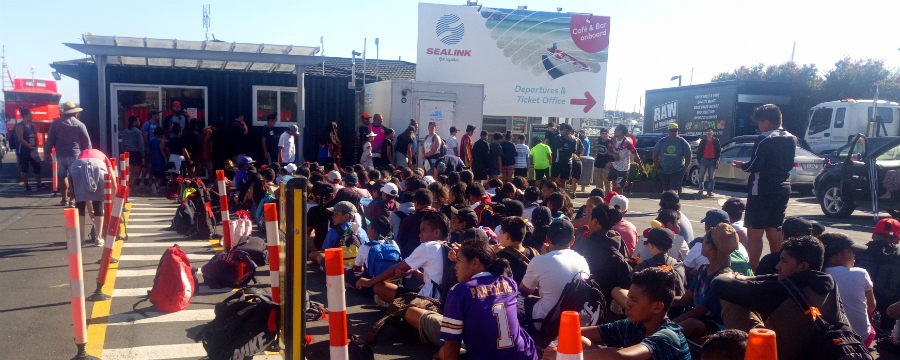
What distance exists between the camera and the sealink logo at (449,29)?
752 inches

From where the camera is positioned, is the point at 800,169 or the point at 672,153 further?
the point at 800,169

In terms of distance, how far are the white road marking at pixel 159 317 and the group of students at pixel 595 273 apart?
4.77ft

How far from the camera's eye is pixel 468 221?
6.17 meters

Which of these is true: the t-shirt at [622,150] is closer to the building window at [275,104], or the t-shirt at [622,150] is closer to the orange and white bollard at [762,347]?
the building window at [275,104]

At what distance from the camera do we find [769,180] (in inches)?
263

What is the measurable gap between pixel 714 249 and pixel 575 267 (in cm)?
107

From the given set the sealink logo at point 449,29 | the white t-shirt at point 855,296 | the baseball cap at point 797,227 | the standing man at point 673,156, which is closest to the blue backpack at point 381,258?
the baseball cap at point 797,227

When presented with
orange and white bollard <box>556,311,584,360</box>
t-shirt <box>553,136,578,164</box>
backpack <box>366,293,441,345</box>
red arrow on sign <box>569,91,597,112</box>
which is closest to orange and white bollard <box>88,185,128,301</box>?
backpack <box>366,293,441,345</box>

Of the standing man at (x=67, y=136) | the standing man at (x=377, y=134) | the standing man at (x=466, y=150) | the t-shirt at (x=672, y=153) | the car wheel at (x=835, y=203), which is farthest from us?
the standing man at (x=466, y=150)

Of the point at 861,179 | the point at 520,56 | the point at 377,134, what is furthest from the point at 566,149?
the point at 520,56

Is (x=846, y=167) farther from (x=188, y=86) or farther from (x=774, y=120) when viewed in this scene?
(x=188, y=86)

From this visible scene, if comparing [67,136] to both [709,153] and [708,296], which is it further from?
[709,153]

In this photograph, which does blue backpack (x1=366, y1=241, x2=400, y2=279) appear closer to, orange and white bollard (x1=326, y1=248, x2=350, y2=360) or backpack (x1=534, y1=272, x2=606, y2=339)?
backpack (x1=534, y1=272, x2=606, y2=339)

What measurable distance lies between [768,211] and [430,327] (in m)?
3.97
